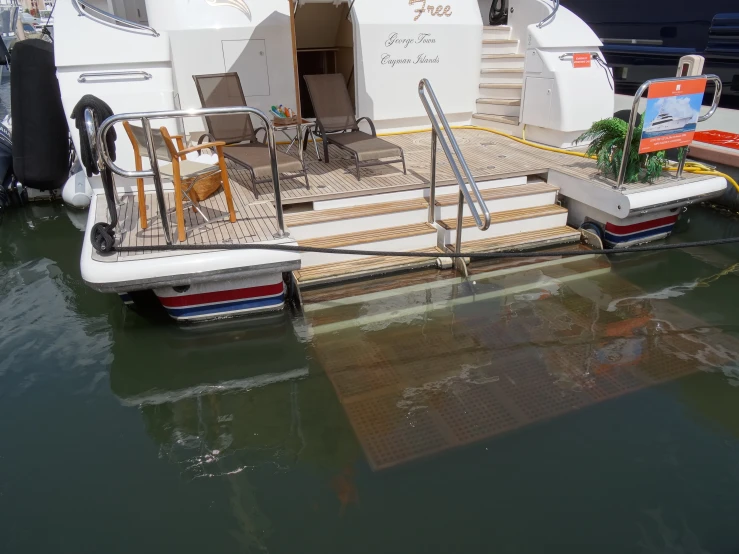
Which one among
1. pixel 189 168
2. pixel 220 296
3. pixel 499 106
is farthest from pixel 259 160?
pixel 499 106

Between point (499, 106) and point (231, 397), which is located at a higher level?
point (499, 106)

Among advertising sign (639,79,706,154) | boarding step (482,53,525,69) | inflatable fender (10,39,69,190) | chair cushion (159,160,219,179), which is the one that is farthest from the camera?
boarding step (482,53,525,69)

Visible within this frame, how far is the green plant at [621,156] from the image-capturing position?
14.9 feet

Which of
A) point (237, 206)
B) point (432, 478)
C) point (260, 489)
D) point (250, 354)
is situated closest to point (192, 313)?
point (250, 354)

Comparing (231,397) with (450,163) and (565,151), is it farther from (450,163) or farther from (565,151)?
(565,151)

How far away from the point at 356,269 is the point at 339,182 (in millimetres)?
1039

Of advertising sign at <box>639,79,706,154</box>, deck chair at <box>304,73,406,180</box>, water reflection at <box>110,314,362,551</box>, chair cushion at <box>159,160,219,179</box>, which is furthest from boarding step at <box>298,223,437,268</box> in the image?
advertising sign at <box>639,79,706,154</box>

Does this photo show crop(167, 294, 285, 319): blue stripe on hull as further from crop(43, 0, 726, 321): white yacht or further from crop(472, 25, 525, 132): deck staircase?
crop(472, 25, 525, 132): deck staircase

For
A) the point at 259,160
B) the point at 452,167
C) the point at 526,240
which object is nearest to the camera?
the point at 452,167

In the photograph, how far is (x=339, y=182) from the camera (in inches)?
193

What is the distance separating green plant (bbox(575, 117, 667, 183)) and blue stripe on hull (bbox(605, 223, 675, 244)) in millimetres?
476

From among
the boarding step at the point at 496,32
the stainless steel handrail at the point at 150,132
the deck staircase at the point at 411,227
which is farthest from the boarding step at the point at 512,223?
the boarding step at the point at 496,32

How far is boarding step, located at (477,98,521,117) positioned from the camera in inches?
258

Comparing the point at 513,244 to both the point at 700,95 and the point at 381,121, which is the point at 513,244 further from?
the point at 381,121
